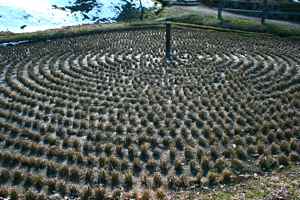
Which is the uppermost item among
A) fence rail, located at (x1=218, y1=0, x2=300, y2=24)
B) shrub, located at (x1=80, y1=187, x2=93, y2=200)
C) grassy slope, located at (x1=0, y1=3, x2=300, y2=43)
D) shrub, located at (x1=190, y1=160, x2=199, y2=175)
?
fence rail, located at (x1=218, y1=0, x2=300, y2=24)

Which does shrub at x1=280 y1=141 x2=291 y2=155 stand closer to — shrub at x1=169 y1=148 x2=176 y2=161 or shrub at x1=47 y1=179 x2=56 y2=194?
shrub at x1=169 y1=148 x2=176 y2=161

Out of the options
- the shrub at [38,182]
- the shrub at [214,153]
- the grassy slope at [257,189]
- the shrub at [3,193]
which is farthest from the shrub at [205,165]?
the shrub at [3,193]

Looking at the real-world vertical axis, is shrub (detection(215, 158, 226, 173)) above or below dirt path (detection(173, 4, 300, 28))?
below

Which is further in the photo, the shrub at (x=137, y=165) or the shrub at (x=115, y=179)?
the shrub at (x=137, y=165)

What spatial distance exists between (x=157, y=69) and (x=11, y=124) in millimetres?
10259

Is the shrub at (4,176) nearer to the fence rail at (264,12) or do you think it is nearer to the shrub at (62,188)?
the shrub at (62,188)

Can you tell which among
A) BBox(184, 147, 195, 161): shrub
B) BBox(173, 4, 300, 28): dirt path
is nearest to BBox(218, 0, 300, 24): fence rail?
BBox(173, 4, 300, 28): dirt path

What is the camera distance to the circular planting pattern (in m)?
13.8

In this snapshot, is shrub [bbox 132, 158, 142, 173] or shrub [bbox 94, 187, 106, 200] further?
shrub [bbox 132, 158, 142, 173]

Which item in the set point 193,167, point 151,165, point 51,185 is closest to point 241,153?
point 193,167

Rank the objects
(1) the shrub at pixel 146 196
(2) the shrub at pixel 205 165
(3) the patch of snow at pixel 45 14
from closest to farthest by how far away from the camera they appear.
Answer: (1) the shrub at pixel 146 196 < (2) the shrub at pixel 205 165 < (3) the patch of snow at pixel 45 14

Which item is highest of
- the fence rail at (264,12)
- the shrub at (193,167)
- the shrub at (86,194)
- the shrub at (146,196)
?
the fence rail at (264,12)

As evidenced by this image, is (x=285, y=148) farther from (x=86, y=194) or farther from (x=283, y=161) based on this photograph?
(x=86, y=194)

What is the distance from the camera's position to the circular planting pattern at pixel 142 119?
13.8 metres
